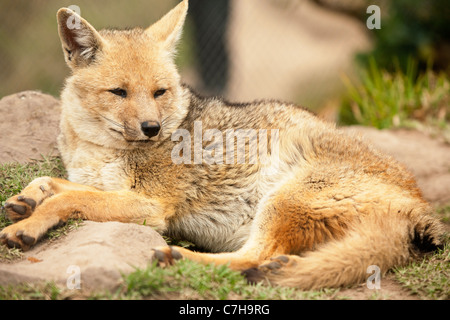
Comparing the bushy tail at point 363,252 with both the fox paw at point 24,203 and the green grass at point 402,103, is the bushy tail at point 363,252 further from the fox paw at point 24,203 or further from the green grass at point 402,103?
the green grass at point 402,103

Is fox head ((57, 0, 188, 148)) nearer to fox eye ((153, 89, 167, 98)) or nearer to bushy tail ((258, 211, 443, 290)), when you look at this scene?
fox eye ((153, 89, 167, 98))

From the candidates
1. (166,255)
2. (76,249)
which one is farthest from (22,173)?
(166,255)

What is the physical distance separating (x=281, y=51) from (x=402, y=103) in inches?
132

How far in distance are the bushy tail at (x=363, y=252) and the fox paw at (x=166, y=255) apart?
0.71 m

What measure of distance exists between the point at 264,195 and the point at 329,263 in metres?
1.01

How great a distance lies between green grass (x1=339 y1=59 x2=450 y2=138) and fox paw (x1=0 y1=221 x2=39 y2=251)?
6777mm

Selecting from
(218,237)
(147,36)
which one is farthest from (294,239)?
(147,36)

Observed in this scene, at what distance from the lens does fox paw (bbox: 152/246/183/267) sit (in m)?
3.45

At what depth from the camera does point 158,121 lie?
4.13 m

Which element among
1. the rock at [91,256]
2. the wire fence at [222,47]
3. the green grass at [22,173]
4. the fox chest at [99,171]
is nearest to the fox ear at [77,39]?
the fox chest at [99,171]

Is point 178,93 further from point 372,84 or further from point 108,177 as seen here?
point 372,84

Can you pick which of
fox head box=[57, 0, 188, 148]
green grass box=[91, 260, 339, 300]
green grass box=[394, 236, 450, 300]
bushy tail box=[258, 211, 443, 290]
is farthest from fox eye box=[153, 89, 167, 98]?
green grass box=[394, 236, 450, 300]

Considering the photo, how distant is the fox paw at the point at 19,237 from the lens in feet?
11.7
